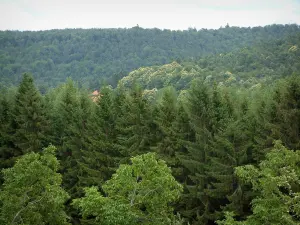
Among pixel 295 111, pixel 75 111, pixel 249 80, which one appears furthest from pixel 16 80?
pixel 295 111

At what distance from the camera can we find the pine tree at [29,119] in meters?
31.9

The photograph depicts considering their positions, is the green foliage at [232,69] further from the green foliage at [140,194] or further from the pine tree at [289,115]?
the green foliage at [140,194]

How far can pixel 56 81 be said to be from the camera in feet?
633

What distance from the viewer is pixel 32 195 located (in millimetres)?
15969

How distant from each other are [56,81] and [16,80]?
20.9 meters

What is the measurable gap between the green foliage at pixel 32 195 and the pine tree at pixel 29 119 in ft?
53.4

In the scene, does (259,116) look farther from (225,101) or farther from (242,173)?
(242,173)

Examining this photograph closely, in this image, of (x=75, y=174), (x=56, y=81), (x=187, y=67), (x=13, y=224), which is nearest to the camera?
(x=13, y=224)

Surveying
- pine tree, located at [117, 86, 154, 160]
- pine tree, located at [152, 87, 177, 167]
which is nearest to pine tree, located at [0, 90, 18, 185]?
pine tree, located at [117, 86, 154, 160]

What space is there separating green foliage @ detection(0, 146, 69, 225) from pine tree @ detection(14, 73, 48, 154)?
641 inches

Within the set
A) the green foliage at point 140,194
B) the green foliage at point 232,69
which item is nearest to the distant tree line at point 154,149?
the green foliage at point 140,194

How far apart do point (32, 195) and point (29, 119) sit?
17.7m

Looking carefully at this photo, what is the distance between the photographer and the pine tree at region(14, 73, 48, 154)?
31.9 metres

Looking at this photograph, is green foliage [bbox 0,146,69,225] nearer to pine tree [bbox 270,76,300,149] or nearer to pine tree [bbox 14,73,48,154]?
pine tree [bbox 270,76,300,149]
